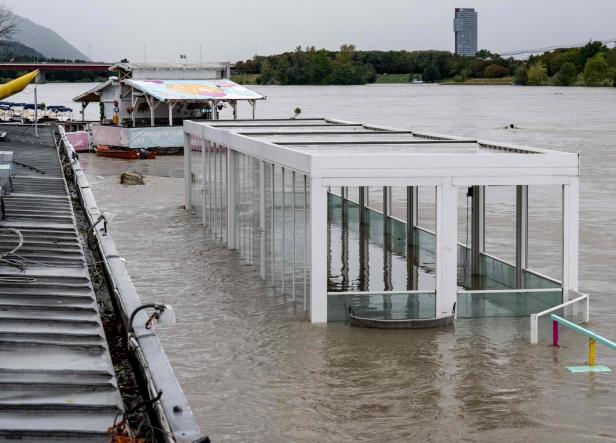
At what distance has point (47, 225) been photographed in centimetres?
1555

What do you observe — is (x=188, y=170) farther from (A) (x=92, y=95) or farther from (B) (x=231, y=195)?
(A) (x=92, y=95)

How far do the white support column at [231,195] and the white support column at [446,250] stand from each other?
8093 mm

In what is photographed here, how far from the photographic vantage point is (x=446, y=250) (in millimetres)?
17672

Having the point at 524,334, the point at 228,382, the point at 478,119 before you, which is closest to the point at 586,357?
the point at 524,334

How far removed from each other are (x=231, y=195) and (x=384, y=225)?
3.35 m

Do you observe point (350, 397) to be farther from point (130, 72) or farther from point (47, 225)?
point (130, 72)

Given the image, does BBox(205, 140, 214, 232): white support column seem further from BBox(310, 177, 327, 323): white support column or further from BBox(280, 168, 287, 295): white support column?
BBox(310, 177, 327, 323): white support column

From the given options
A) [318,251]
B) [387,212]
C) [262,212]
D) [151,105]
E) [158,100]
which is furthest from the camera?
[158,100]

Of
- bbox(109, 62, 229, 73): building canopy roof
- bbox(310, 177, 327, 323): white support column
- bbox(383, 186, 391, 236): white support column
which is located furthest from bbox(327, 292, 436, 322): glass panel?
bbox(109, 62, 229, 73): building canopy roof

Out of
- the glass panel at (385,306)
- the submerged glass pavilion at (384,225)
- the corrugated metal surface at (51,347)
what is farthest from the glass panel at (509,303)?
the corrugated metal surface at (51,347)

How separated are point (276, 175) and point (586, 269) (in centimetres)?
738

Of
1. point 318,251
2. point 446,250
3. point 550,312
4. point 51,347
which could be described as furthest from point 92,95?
point 51,347

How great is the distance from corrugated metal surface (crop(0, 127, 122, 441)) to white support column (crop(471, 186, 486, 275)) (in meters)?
8.27

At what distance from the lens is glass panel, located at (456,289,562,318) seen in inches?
711
